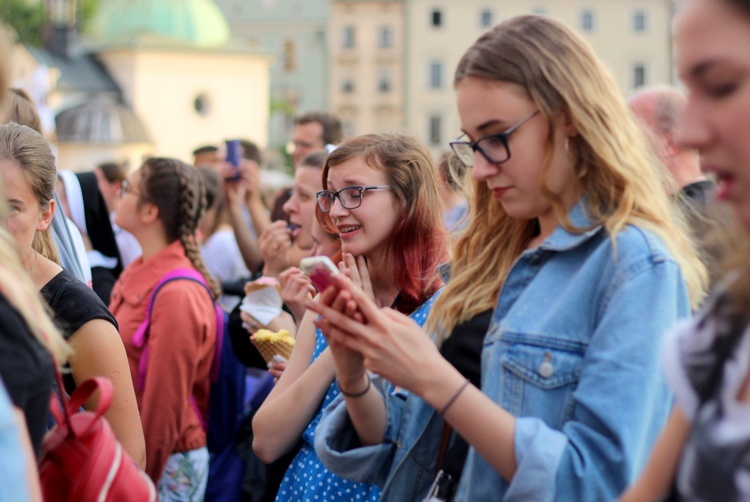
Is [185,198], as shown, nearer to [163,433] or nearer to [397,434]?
[163,433]

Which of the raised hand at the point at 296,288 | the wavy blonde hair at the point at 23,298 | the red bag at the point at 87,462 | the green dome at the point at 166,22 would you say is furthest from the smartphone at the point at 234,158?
the green dome at the point at 166,22

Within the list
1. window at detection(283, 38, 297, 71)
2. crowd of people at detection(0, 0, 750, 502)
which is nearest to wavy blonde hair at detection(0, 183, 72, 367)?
crowd of people at detection(0, 0, 750, 502)

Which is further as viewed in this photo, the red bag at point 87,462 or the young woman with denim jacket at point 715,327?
the red bag at point 87,462

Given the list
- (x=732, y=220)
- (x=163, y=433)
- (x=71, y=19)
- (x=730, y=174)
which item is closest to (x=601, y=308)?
(x=732, y=220)

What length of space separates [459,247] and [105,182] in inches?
220

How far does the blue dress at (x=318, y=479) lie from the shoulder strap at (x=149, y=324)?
1620mm

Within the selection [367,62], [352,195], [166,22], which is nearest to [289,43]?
[367,62]

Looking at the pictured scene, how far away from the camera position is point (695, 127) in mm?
1710

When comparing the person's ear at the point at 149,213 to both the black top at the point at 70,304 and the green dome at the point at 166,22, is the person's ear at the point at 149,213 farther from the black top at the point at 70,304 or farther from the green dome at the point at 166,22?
the green dome at the point at 166,22

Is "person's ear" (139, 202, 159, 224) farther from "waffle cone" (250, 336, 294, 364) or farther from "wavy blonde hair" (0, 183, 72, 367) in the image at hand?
"wavy blonde hair" (0, 183, 72, 367)

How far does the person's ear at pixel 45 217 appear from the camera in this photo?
3.63 meters

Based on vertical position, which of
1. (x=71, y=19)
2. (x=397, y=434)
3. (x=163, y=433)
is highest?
(x=71, y=19)

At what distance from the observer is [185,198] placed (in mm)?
5316

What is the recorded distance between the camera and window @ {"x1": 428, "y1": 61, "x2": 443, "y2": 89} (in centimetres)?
6431
